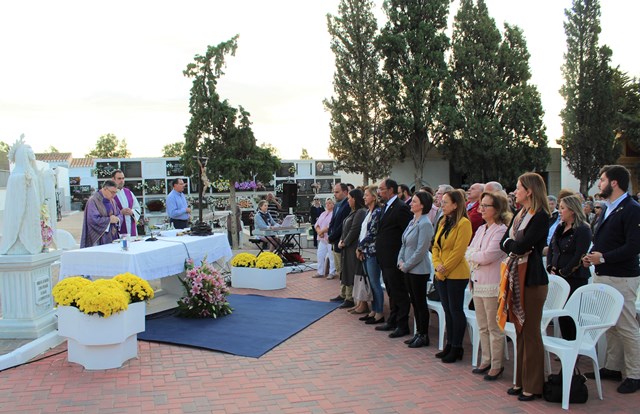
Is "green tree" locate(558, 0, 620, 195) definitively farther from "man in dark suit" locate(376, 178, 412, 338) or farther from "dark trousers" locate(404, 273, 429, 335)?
"dark trousers" locate(404, 273, 429, 335)

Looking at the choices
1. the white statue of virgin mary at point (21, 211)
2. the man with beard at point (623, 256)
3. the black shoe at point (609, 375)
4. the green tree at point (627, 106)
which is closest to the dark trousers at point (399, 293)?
the black shoe at point (609, 375)

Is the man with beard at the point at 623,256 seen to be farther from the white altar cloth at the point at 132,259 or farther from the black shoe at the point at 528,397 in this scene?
the white altar cloth at the point at 132,259

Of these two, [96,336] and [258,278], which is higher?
[96,336]

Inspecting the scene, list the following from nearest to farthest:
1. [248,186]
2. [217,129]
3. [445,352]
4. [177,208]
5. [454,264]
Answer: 1. [454,264]
2. [445,352]
3. [177,208]
4. [217,129]
5. [248,186]

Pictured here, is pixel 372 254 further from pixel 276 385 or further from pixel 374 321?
pixel 276 385

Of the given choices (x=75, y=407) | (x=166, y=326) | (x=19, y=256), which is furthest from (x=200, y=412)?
→ (x=19, y=256)

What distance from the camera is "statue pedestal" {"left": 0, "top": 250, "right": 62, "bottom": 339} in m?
6.22

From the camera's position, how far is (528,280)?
14.5 ft

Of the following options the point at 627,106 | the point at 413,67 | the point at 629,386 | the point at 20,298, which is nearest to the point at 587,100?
the point at 627,106

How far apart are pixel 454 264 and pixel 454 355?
1015 millimetres

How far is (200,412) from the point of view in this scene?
4.30m

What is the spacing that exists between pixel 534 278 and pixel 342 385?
203cm

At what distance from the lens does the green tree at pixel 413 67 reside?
27.3m

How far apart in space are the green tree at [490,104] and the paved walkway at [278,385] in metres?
23.1
